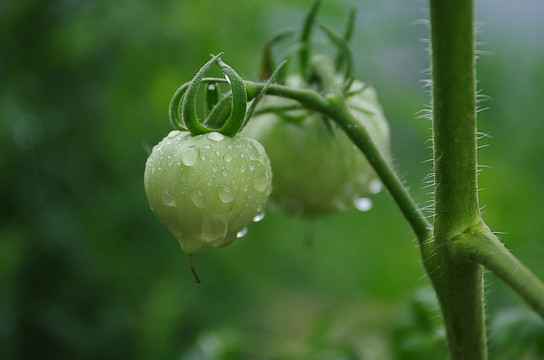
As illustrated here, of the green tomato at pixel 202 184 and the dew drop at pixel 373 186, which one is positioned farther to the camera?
the dew drop at pixel 373 186

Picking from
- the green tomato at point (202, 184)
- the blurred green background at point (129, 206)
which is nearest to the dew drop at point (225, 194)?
the green tomato at point (202, 184)

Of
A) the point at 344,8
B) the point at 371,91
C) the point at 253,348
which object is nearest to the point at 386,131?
the point at 371,91

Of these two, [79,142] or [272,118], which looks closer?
[272,118]

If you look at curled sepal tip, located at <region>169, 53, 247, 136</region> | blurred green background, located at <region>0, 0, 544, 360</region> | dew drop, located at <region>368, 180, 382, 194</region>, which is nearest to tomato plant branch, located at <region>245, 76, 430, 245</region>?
curled sepal tip, located at <region>169, 53, 247, 136</region>

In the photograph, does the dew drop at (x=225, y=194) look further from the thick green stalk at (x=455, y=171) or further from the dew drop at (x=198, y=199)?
the thick green stalk at (x=455, y=171)

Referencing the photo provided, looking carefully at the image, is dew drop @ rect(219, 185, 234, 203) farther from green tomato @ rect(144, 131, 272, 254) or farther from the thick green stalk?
the thick green stalk

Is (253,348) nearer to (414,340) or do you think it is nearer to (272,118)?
(414,340)
